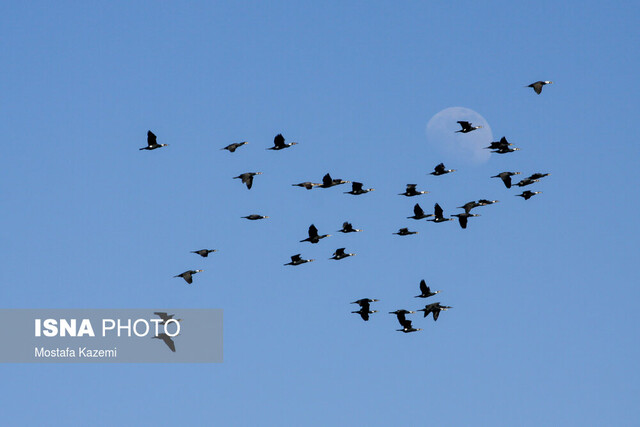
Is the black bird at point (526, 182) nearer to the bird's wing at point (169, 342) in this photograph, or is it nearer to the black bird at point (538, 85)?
the black bird at point (538, 85)

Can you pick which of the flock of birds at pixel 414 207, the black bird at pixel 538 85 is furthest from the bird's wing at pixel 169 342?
the black bird at pixel 538 85

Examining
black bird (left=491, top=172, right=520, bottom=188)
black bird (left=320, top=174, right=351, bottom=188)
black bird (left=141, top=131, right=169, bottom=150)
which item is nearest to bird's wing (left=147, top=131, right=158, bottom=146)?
black bird (left=141, top=131, right=169, bottom=150)

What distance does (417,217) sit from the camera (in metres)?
191

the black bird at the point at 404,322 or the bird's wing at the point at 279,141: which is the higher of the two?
the bird's wing at the point at 279,141

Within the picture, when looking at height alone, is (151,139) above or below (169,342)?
above

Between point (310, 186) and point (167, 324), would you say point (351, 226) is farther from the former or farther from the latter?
point (167, 324)

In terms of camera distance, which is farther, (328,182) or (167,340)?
(167,340)

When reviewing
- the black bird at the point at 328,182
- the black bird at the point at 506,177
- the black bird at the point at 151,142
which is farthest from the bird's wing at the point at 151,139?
the black bird at the point at 506,177

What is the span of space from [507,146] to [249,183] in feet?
74.3

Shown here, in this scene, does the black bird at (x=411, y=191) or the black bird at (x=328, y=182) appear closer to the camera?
the black bird at (x=328, y=182)

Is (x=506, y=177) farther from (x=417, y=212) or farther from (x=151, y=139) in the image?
(x=151, y=139)

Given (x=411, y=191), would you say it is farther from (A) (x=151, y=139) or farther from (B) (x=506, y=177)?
(A) (x=151, y=139)

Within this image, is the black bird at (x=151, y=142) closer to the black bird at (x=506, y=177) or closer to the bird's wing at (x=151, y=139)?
the bird's wing at (x=151, y=139)

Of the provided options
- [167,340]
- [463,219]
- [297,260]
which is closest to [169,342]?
[167,340]
